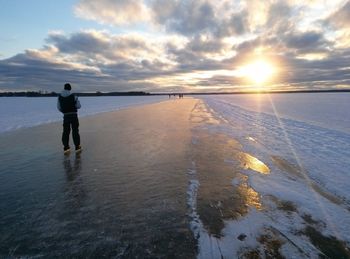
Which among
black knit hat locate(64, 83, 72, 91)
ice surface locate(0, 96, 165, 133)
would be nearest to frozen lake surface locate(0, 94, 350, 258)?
black knit hat locate(64, 83, 72, 91)

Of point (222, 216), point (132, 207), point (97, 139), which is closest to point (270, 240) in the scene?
point (222, 216)

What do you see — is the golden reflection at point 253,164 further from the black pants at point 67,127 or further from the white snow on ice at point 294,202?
the black pants at point 67,127

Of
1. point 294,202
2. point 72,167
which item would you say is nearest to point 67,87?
point 72,167

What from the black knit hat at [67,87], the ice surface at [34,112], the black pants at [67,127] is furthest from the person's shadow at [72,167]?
the ice surface at [34,112]

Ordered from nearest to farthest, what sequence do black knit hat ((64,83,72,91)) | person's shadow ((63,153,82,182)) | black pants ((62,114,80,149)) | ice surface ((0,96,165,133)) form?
person's shadow ((63,153,82,182)) → black knit hat ((64,83,72,91)) → black pants ((62,114,80,149)) → ice surface ((0,96,165,133))

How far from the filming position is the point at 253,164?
21.3 ft

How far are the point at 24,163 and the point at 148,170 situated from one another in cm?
297

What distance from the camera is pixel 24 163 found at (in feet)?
21.4

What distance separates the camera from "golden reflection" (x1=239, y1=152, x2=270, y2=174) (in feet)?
19.7

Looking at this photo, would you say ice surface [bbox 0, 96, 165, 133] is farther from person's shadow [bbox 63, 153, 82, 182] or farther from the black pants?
person's shadow [bbox 63, 153, 82, 182]

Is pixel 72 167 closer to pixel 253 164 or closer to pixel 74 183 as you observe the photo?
pixel 74 183

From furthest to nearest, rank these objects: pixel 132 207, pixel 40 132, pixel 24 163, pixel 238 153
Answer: pixel 40 132
pixel 238 153
pixel 24 163
pixel 132 207

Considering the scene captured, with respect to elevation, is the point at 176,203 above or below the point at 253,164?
above

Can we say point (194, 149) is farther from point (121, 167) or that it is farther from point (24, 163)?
point (24, 163)
